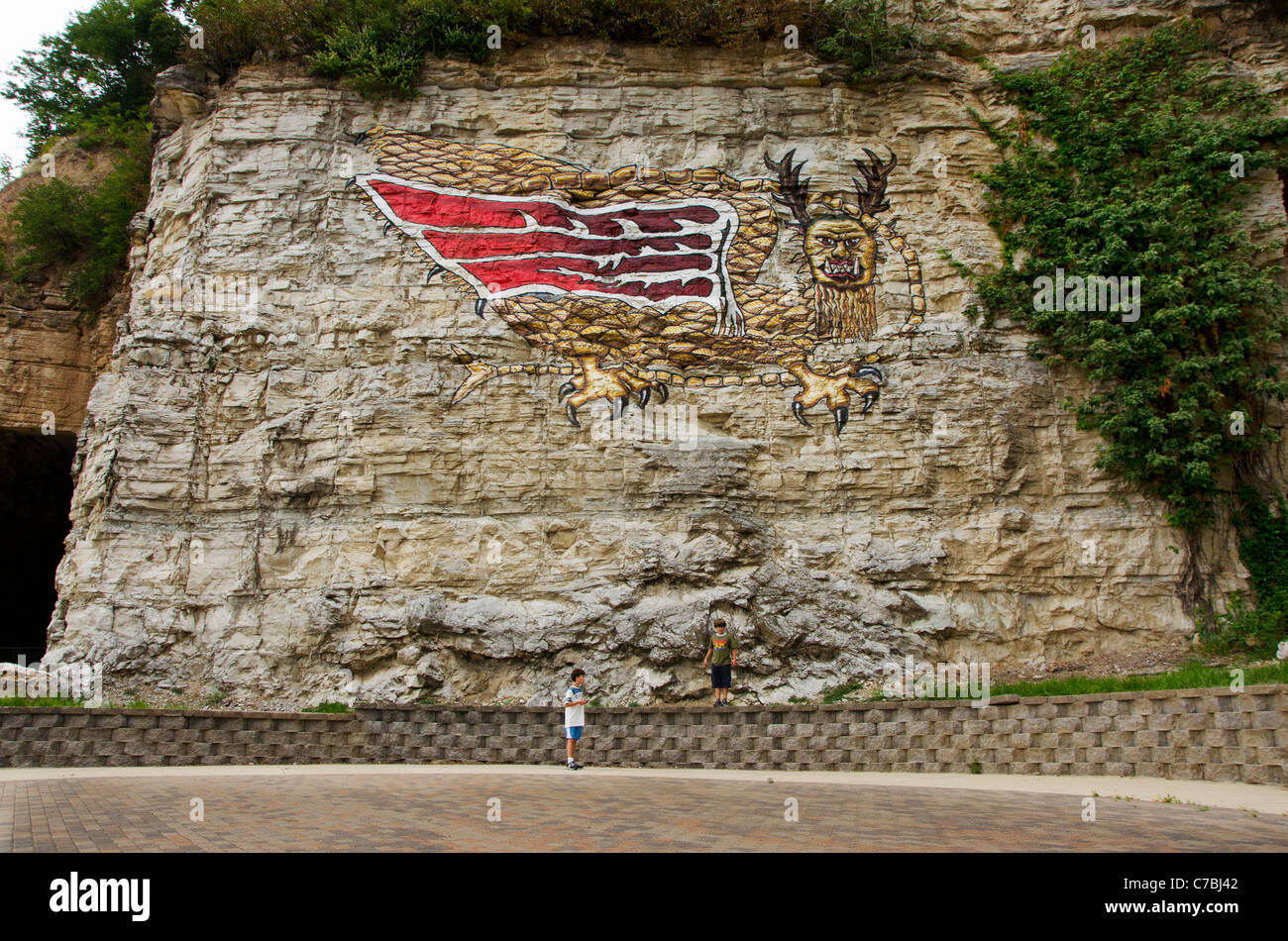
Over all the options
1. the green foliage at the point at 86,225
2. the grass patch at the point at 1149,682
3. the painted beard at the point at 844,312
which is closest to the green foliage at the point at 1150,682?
the grass patch at the point at 1149,682

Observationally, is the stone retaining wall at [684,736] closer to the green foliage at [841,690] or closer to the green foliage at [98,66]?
the green foliage at [841,690]

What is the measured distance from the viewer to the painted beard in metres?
17.3

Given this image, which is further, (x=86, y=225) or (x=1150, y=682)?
(x=86, y=225)

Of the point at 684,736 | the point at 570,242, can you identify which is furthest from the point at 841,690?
the point at 570,242

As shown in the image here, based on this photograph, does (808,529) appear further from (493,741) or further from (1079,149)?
(1079,149)

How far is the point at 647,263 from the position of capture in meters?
17.9

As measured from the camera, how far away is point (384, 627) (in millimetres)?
15297

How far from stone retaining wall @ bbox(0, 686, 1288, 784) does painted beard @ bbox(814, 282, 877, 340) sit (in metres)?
8.01

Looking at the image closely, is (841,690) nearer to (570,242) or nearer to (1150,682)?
(1150,682)

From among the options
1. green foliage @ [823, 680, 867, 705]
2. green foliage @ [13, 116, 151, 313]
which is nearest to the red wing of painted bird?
green foliage @ [13, 116, 151, 313]

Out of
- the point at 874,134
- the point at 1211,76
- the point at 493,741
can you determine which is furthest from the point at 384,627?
the point at 1211,76

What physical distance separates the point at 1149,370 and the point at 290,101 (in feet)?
57.5

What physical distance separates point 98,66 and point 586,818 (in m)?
25.6

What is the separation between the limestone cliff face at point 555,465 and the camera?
1516cm
